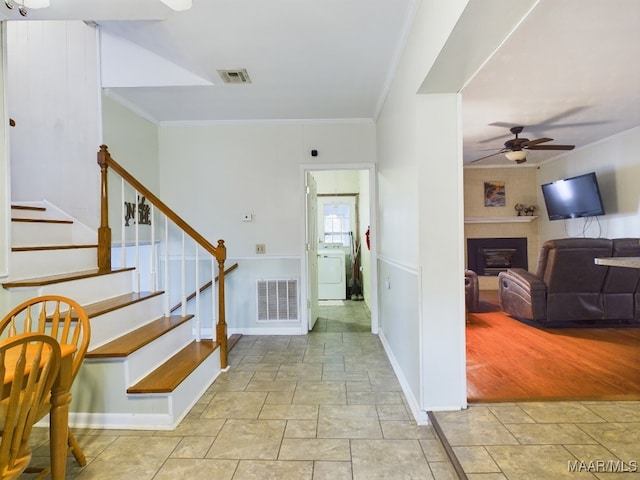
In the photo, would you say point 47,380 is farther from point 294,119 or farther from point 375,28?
point 294,119

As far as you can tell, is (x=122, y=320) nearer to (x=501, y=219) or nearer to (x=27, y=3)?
(x=27, y=3)

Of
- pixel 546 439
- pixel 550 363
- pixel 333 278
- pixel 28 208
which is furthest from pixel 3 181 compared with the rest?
pixel 333 278

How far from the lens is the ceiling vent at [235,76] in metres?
2.87

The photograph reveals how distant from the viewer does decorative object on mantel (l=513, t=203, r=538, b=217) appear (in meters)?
6.49

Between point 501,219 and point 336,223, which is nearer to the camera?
point 501,219

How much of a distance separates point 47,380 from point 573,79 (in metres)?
4.16

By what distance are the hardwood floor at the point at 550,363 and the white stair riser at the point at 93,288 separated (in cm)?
270

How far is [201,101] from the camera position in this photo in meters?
3.48

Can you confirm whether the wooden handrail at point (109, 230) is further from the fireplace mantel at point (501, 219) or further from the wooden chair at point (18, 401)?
the fireplace mantel at point (501, 219)

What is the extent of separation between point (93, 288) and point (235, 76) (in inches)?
80.8

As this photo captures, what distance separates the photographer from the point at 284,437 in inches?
77.2

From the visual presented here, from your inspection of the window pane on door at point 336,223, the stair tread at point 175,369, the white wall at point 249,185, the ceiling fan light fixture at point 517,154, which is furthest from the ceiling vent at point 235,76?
the window pane on door at point 336,223

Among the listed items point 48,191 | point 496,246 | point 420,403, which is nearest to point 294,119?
point 48,191

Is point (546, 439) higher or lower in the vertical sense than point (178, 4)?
lower
